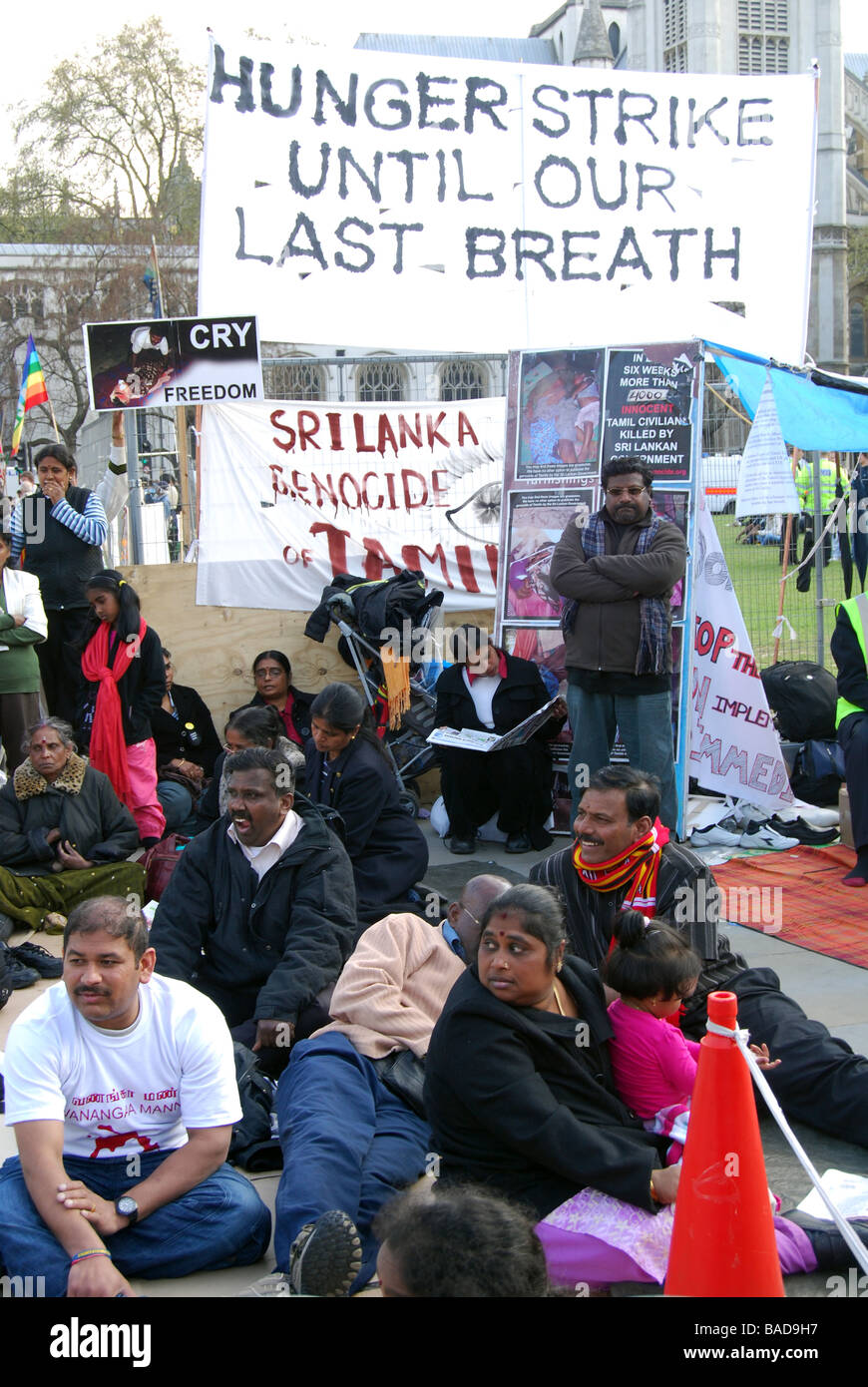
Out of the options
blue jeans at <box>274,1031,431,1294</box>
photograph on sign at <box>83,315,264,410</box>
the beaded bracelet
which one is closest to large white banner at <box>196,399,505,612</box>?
photograph on sign at <box>83,315,264,410</box>

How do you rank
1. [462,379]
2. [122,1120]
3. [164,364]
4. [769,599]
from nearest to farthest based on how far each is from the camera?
[122,1120] → [164,364] → [462,379] → [769,599]

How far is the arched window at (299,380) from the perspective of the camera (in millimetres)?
9883

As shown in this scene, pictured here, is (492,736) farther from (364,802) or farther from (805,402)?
(805,402)

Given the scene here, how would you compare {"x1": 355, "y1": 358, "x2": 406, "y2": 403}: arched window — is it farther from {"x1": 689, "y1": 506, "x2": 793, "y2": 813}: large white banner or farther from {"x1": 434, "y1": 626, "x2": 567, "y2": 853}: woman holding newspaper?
{"x1": 689, "y1": 506, "x2": 793, "y2": 813}: large white banner

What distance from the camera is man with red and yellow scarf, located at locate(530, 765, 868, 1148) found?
12.3ft

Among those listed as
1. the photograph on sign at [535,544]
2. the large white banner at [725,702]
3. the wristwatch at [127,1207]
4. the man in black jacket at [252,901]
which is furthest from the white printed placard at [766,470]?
the wristwatch at [127,1207]

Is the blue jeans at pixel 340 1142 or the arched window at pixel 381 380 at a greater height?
the arched window at pixel 381 380

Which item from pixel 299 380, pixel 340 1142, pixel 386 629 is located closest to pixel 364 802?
pixel 340 1142

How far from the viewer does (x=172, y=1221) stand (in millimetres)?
3125

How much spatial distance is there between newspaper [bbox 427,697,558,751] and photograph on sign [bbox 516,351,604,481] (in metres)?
1.43

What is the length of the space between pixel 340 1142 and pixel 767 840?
427 cm

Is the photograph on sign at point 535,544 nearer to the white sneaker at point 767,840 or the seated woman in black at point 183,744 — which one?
the white sneaker at point 767,840

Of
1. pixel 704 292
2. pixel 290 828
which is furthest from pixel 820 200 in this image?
pixel 290 828

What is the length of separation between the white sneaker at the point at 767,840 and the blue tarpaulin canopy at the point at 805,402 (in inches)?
94.4
